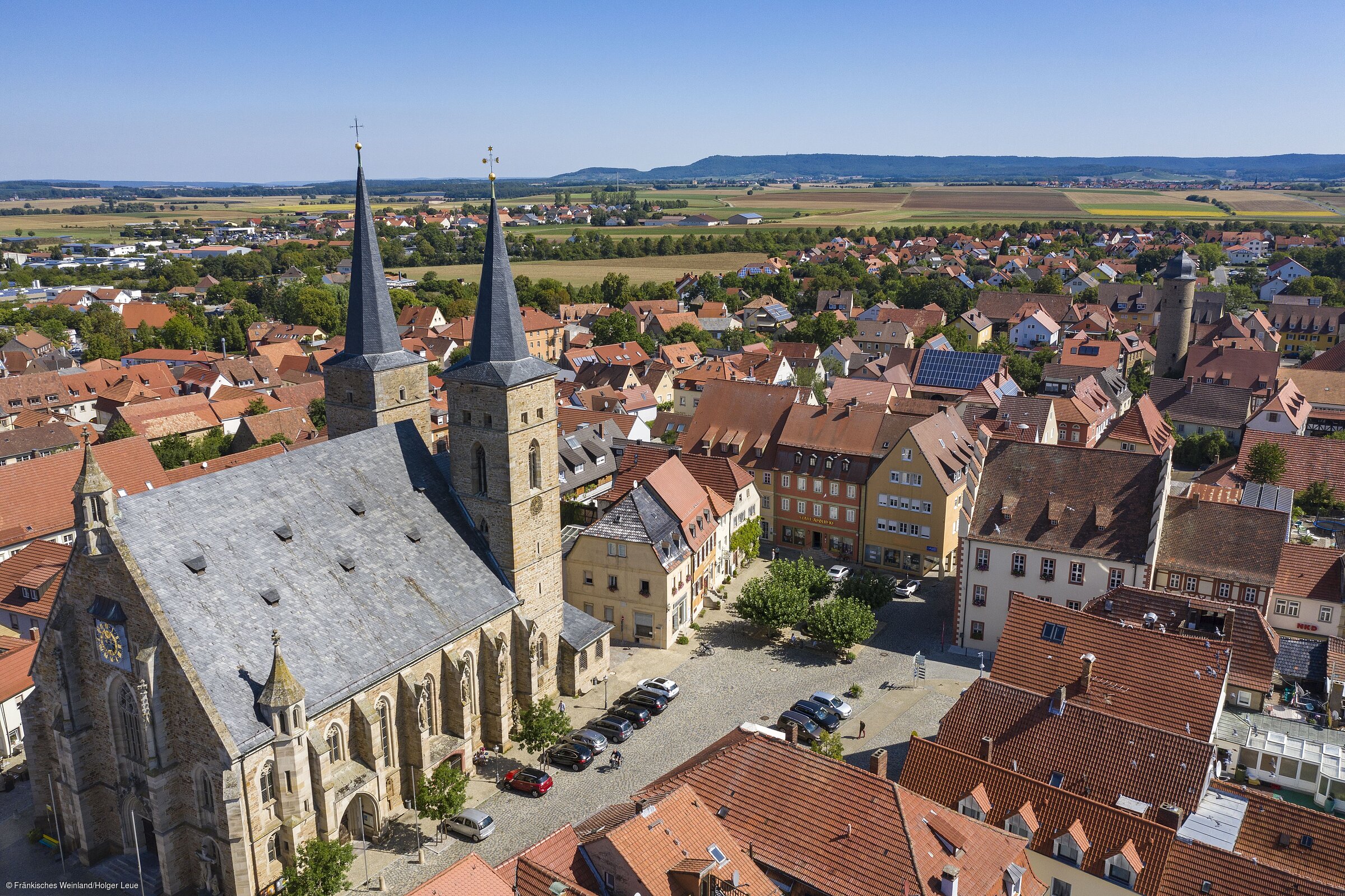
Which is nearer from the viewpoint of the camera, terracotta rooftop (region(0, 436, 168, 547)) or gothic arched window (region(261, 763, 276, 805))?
gothic arched window (region(261, 763, 276, 805))

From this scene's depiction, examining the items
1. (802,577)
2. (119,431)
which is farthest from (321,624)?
(119,431)

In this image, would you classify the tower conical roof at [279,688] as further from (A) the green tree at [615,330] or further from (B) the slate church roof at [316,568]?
(A) the green tree at [615,330]

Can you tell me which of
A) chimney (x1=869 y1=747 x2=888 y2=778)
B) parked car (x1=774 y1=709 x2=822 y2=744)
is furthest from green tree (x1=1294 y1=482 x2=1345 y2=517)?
chimney (x1=869 y1=747 x2=888 y2=778)

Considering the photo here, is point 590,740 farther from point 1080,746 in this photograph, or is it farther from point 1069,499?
point 1069,499

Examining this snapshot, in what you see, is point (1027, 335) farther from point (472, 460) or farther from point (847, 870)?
point (847, 870)

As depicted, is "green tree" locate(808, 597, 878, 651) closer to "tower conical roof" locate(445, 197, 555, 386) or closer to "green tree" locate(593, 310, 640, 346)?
"tower conical roof" locate(445, 197, 555, 386)

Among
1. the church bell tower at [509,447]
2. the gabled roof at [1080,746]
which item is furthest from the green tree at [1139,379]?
the church bell tower at [509,447]

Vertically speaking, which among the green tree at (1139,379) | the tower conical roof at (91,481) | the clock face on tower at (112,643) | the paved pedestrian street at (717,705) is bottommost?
the paved pedestrian street at (717,705)
